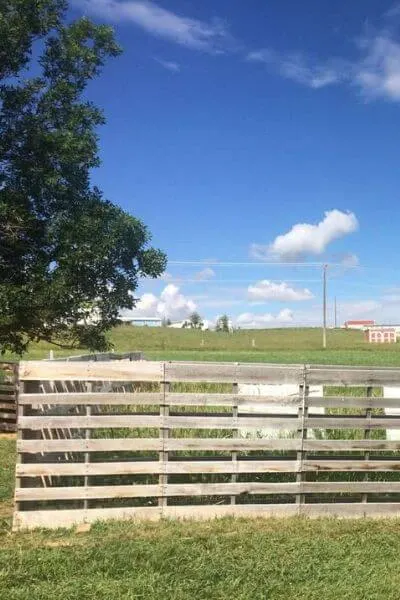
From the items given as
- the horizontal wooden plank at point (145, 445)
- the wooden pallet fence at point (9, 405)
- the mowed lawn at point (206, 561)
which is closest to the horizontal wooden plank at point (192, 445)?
the horizontal wooden plank at point (145, 445)

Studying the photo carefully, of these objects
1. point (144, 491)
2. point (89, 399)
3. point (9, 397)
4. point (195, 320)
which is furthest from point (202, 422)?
point (195, 320)

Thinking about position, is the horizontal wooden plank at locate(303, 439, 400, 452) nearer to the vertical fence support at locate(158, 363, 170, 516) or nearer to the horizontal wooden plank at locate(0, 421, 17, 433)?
the vertical fence support at locate(158, 363, 170, 516)

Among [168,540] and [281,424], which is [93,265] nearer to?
[281,424]

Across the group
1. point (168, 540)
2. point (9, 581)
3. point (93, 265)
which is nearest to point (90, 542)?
point (168, 540)

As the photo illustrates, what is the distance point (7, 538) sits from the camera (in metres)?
5.46

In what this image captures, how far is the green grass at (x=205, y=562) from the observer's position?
4.29 metres

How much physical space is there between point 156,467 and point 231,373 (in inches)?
45.1

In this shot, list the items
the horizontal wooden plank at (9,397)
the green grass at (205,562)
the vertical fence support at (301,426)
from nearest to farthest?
the green grass at (205,562)
the vertical fence support at (301,426)
the horizontal wooden plank at (9,397)

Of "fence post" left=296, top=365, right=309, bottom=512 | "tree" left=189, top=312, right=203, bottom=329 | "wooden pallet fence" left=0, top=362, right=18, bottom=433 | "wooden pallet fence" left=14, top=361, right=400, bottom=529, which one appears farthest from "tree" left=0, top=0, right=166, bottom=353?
"tree" left=189, top=312, right=203, bottom=329

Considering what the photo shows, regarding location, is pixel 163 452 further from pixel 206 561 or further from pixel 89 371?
pixel 206 561

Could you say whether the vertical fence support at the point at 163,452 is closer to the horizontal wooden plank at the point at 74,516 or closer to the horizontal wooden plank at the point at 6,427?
the horizontal wooden plank at the point at 74,516

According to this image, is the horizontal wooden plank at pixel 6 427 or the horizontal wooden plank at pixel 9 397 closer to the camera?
the horizontal wooden plank at pixel 6 427

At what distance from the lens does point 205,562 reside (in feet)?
15.8

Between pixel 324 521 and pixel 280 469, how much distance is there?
0.63m
